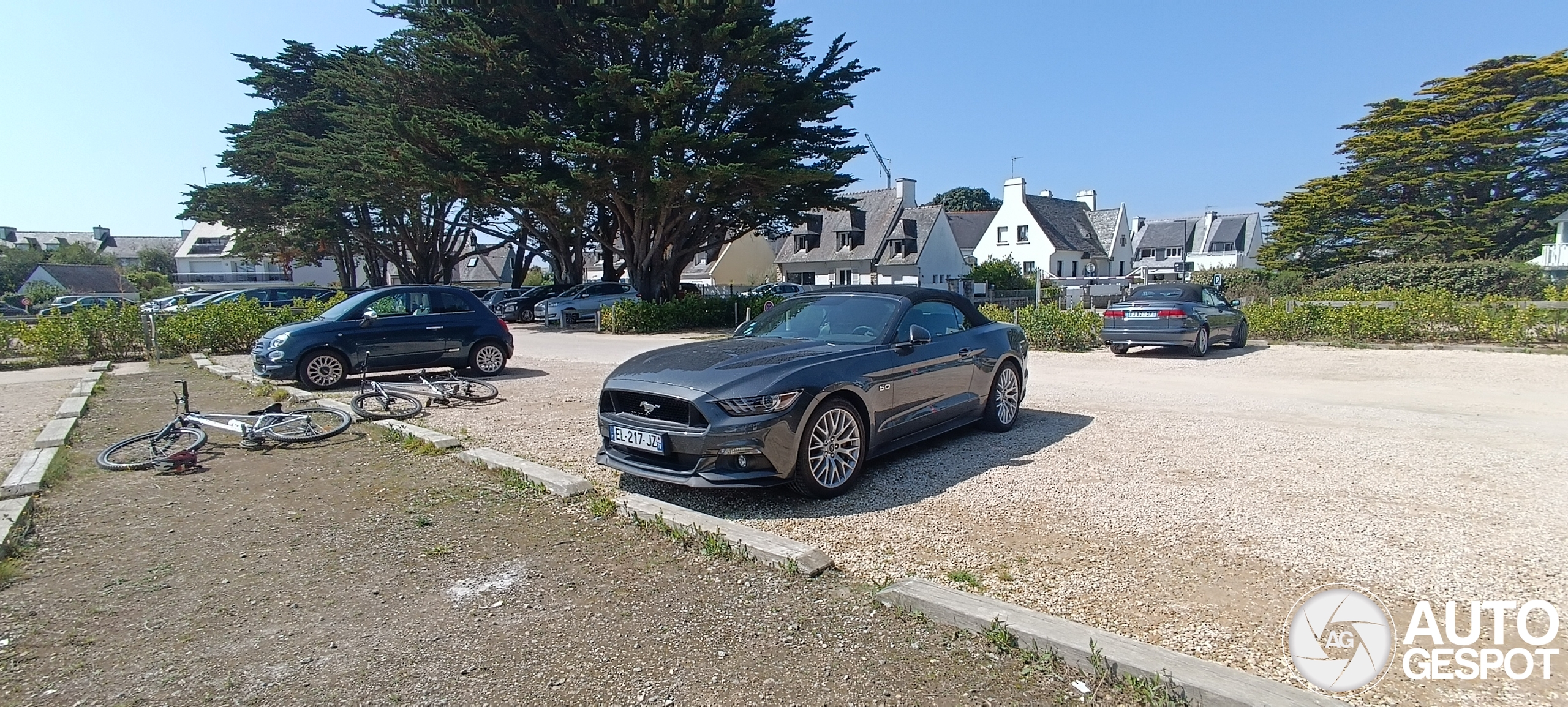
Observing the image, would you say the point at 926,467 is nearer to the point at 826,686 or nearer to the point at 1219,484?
the point at 1219,484

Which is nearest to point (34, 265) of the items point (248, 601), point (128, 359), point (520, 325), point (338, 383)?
point (520, 325)

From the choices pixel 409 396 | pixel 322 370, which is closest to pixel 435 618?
pixel 409 396

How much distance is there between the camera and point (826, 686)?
2.96 metres

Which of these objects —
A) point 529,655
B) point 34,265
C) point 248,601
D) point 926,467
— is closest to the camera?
point 529,655

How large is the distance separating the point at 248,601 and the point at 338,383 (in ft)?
29.2

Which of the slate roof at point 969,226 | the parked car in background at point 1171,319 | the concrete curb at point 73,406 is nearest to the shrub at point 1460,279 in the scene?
the parked car in background at point 1171,319

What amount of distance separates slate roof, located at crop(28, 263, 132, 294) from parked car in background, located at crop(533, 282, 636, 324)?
5993 centimetres

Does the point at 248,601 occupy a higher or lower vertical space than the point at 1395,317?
lower

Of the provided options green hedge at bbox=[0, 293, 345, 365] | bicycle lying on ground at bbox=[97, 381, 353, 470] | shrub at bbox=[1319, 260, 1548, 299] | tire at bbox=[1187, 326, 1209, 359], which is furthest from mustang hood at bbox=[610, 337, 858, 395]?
shrub at bbox=[1319, 260, 1548, 299]

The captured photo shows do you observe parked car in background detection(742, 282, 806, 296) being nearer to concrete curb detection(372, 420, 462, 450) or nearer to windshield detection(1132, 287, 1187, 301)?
windshield detection(1132, 287, 1187, 301)

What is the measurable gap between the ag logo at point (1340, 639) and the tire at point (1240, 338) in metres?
14.0

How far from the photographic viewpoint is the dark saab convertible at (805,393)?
5016mm

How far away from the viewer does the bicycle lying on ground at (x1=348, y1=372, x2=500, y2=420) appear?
350 inches

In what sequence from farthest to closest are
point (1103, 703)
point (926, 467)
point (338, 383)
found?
point (338, 383)
point (926, 467)
point (1103, 703)
